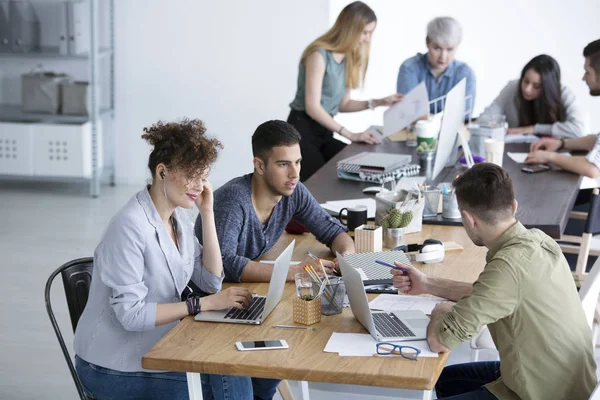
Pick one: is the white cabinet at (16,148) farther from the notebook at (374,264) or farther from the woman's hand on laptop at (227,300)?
the woman's hand on laptop at (227,300)

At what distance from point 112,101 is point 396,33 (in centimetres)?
224

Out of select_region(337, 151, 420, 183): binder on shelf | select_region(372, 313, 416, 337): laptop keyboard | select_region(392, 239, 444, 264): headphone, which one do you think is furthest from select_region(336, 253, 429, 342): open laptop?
select_region(337, 151, 420, 183): binder on shelf

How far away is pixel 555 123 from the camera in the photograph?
4.81 m

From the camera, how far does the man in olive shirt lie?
200cm

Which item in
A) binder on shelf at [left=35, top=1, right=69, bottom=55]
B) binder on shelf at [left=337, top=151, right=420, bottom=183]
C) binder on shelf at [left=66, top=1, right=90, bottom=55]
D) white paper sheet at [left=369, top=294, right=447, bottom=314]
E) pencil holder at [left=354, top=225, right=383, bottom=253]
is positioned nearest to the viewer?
white paper sheet at [left=369, top=294, right=447, bottom=314]

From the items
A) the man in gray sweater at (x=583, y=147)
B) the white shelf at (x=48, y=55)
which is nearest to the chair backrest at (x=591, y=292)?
the man in gray sweater at (x=583, y=147)

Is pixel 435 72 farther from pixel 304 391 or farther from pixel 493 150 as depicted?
pixel 304 391

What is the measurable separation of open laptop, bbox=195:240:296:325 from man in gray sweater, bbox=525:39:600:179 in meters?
2.15

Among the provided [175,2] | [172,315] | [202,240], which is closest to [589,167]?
[202,240]

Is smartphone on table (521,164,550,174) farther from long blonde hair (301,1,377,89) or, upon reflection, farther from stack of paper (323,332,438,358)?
stack of paper (323,332,438,358)

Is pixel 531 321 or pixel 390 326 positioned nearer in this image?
pixel 531 321

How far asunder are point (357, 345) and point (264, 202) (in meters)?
0.87

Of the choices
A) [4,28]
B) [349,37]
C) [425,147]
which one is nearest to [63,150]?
[4,28]

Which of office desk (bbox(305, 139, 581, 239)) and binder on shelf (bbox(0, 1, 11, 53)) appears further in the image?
binder on shelf (bbox(0, 1, 11, 53))
